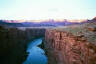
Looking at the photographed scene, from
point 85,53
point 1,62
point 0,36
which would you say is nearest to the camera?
point 85,53

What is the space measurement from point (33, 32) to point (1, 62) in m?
49.6

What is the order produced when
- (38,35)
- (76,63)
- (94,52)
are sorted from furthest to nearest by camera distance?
(38,35) < (76,63) < (94,52)

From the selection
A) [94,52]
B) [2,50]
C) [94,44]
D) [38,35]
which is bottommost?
[38,35]

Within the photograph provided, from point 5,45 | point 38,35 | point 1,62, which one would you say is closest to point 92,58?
point 1,62

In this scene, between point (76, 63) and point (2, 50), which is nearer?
point (76, 63)

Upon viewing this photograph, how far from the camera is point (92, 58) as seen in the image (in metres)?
4.39

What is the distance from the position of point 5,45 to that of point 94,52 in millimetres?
19047

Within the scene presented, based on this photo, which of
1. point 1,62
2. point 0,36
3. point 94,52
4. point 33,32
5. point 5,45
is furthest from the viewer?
point 33,32

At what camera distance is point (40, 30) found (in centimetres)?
7331

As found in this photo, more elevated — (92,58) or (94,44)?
(94,44)

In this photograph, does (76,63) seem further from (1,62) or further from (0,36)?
(0,36)

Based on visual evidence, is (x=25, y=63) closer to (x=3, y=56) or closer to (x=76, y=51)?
(x=3, y=56)

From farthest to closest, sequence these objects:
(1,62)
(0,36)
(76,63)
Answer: (0,36) → (1,62) → (76,63)

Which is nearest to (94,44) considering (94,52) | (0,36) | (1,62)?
(94,52)
